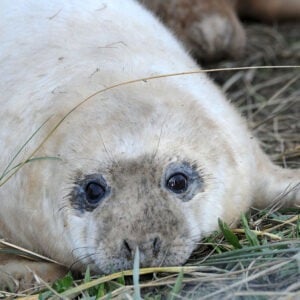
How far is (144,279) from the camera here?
10.4 feet

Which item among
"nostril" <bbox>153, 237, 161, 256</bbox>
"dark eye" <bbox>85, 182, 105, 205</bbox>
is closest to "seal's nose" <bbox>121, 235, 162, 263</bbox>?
"nostril" <bbox>153, 237, 161, 256</bbox>

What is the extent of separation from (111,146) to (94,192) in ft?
0.58

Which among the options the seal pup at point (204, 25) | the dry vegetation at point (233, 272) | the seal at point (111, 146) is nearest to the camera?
the dry vegetation at point (233, 272)

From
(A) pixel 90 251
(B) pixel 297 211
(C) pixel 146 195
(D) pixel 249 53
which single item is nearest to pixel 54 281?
(A) pixel 90 251

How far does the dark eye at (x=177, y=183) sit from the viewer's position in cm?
319

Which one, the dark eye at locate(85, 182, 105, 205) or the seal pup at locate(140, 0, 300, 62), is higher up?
the dark eye at locate(85, 182, 105, 205)

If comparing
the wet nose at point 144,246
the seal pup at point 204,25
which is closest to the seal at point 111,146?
the wet nose at point 144,246

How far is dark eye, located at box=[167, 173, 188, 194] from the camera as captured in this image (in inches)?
126

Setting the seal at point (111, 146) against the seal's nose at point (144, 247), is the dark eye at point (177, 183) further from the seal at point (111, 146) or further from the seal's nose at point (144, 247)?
the seal's nose at point (144, 247)

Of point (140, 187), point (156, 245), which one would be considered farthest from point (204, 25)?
point (156, 245)

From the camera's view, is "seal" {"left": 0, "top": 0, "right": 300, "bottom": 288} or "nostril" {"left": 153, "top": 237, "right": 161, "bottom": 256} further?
"seal" {"left": 0, "top": 0, "right": 300, "bottom": 288}

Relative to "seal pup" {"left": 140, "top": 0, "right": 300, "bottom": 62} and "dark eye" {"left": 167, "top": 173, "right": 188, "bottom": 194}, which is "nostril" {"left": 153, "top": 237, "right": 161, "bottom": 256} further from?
"seal pup" {"left": 140, "top": 0, "right": 300, "bottom": 62}

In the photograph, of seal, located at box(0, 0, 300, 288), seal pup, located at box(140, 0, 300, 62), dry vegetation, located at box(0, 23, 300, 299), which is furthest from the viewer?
seal pup, located at box(140, 0, 300, 62)

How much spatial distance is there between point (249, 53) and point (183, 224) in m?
3.38
